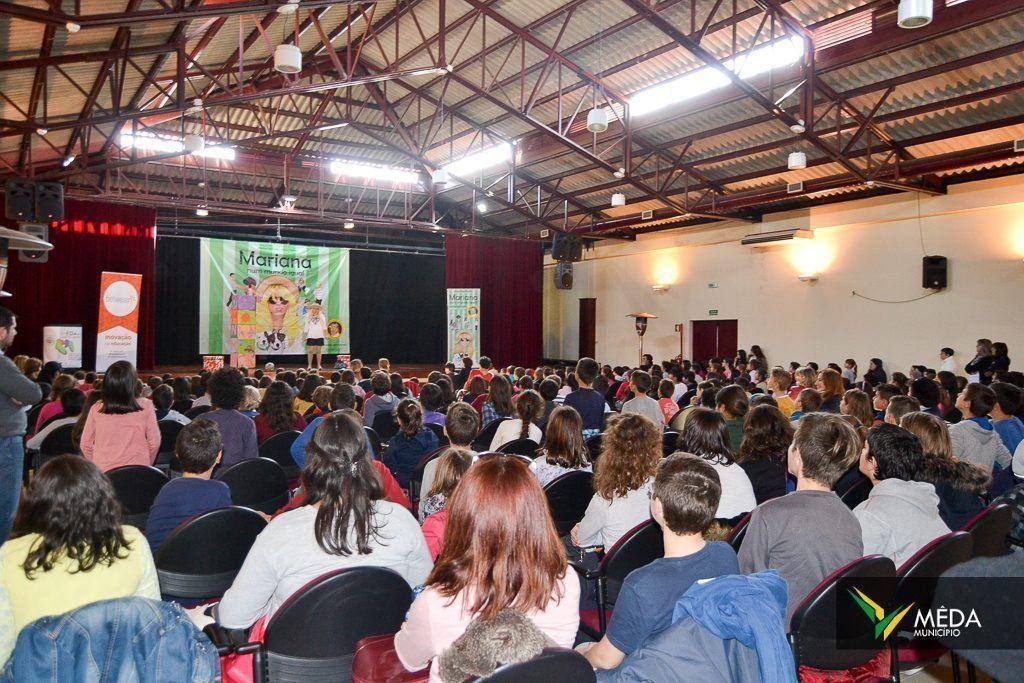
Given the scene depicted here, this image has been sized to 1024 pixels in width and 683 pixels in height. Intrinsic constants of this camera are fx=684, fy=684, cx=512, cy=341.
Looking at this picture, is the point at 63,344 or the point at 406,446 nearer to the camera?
the point at 406,446

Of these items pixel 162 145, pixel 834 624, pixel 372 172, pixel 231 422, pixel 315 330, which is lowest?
pixel 834 624

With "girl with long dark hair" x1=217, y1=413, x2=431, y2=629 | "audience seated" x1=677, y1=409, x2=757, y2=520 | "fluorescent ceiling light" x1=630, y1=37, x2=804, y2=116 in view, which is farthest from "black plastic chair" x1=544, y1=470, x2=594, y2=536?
"fluorescent ceiling light" x1=630, y1=37, x2=804, y2=116

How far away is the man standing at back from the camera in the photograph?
308 cm

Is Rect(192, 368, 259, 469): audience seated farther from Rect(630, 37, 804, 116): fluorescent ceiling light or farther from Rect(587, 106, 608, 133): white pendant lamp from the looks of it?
Rect(630, 37, 804, 116): fluorescent ceiling light

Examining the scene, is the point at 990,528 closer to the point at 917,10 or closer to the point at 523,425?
the point at 523,425

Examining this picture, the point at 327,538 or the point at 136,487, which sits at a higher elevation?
the point at 327,538

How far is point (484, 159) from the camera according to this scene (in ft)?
47.1

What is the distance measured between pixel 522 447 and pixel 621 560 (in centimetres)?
200

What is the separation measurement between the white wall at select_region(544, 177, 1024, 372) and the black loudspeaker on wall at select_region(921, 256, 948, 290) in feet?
0.41

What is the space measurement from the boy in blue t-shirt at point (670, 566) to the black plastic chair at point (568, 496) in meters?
1.48

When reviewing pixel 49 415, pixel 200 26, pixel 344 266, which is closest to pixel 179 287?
pixel 344 266

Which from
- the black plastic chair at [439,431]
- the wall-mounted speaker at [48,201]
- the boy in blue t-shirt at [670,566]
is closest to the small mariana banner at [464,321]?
the wall-mounted speaker at [48,201]

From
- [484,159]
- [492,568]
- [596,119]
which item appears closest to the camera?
[492,568]

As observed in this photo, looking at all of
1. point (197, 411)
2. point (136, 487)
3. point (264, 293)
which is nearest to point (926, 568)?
point (136, 487)
